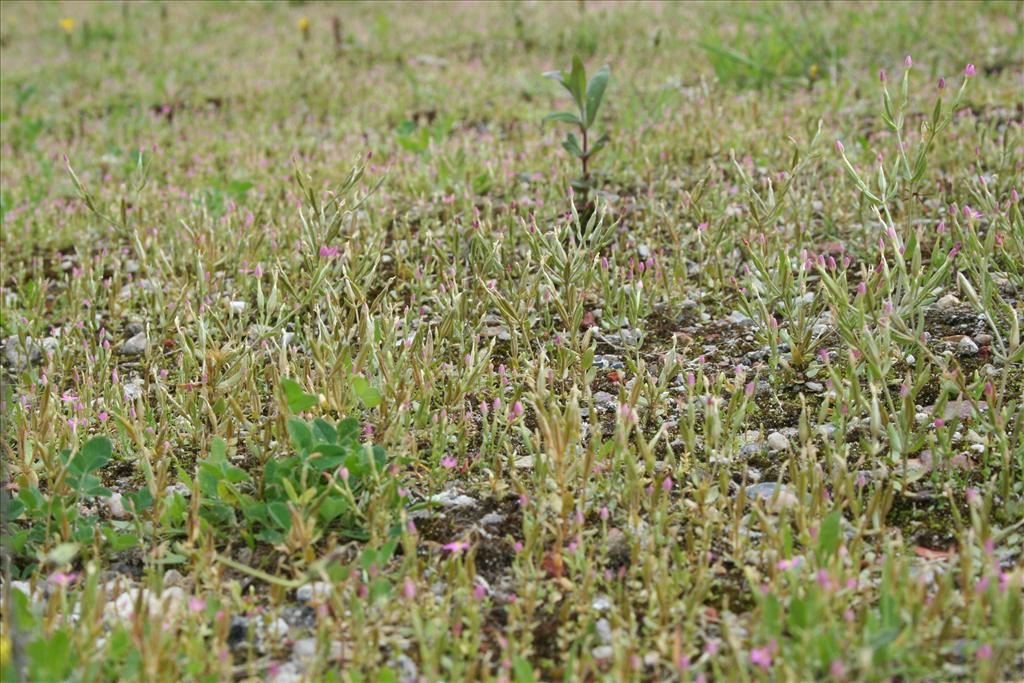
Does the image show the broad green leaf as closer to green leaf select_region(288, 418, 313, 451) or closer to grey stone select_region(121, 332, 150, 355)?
green leaf select_region(288, 418, 313, 451)

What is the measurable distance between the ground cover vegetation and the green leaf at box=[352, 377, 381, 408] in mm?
26

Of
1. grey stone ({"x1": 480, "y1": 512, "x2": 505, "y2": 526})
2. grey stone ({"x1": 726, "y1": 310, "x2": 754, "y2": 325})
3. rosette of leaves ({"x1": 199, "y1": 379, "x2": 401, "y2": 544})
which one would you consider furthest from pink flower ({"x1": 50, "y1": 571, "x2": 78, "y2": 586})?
grey stone ({"x1": 726, "y1": 310, "x2": 754, "y2": 325})

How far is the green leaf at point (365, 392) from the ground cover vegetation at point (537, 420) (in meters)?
0.03

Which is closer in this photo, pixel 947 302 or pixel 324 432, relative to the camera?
pixel 324 432

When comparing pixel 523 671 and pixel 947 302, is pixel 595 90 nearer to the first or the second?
pixel 947 302

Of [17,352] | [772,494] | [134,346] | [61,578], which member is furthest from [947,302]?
[17,352]

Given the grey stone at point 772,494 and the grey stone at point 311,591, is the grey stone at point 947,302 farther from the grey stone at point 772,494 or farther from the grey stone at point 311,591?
the grey stone at point 311,591

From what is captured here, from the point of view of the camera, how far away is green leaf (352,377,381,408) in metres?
3.65

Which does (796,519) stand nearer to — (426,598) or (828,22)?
(426,598)

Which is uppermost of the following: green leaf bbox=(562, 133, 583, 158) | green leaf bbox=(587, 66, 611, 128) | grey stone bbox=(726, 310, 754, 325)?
green leaf bbox=(587, 66, 611, 128)

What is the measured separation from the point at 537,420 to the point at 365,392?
67 centimetres

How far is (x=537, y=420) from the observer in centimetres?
354

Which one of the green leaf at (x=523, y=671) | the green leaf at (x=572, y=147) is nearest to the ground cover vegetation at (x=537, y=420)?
the green leaf at (x=523, y=671)

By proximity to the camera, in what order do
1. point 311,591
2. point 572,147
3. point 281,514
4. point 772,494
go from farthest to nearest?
point 572,147, point 772,494, point 281,514, point 311,591
